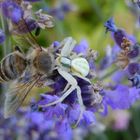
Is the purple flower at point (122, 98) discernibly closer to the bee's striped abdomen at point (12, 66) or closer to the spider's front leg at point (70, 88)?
the spider's front leg at point (70, 88)

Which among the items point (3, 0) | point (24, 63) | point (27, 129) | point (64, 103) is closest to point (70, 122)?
point (64, 103)

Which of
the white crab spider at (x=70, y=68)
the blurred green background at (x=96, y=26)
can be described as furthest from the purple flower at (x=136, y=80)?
the blurred green background at (x=96, y=26)

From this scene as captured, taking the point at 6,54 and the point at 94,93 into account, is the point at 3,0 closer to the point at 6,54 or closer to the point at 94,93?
the point at 6,54

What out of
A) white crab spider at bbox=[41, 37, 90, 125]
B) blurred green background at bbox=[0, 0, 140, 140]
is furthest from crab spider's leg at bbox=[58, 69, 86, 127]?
blurred green background at bbox=[0, 0, 140, 140]

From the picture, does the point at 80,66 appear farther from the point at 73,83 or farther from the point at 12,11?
the point at 12,11

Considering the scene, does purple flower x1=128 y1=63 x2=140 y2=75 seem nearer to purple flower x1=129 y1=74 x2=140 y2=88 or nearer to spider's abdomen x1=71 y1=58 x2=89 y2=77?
purple flower x1=129 y1=74 x2=140 y2=88

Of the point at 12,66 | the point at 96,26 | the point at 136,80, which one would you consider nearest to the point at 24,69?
the point at 12,66

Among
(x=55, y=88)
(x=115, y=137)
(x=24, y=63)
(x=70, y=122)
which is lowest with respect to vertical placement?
(x=115, y=137)
